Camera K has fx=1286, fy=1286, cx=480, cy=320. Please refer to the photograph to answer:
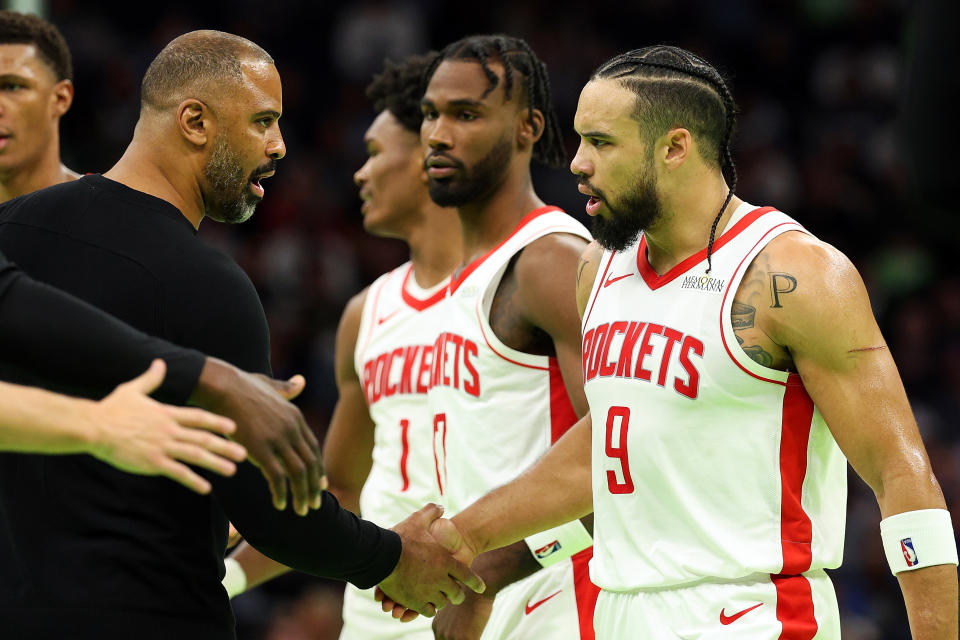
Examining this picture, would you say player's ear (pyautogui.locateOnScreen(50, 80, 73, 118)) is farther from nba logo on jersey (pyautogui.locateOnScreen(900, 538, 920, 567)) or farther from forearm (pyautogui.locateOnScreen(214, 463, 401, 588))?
nba logo on jersey (pyautogui.locateOnScreen(900, 538, 920, 567))

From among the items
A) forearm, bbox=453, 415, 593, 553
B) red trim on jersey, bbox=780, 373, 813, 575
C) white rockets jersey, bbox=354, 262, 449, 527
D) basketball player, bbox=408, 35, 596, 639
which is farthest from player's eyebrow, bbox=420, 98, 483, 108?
red trim on jersey, bbox=780, 373, 813, 575

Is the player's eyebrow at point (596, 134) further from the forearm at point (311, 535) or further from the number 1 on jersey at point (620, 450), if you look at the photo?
the forearm at point (311, 535)

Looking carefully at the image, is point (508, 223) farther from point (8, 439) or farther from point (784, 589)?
point (8, 439)

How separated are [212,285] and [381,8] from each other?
31.7ft

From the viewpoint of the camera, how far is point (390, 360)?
5.60 m

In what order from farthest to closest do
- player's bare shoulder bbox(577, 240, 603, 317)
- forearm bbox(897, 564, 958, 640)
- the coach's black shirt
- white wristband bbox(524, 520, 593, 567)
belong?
white wristband bbox(524, 520, 593, 567) → player's bare shoulder bbox(577, 240, 603, 317) → forearm bbox(897, 564, 958, 640) → the coach's black shirt

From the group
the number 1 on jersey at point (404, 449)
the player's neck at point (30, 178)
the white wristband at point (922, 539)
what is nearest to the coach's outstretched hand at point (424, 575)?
the number 1 on jersey at point (404, 449)

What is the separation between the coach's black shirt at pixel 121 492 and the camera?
331 centimetres

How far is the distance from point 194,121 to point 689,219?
4.99 ft

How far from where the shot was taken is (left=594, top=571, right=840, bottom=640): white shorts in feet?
11.8

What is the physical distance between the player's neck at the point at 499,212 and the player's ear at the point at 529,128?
4.2 inches

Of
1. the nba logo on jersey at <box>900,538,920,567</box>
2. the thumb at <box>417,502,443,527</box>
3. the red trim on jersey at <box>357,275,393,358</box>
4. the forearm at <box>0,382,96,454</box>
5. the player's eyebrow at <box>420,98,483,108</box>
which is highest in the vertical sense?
the player's eyebrow at <box>420,98,483,108</box>

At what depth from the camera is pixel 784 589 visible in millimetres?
3611

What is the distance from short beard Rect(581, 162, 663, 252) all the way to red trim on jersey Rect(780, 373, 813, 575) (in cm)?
67
